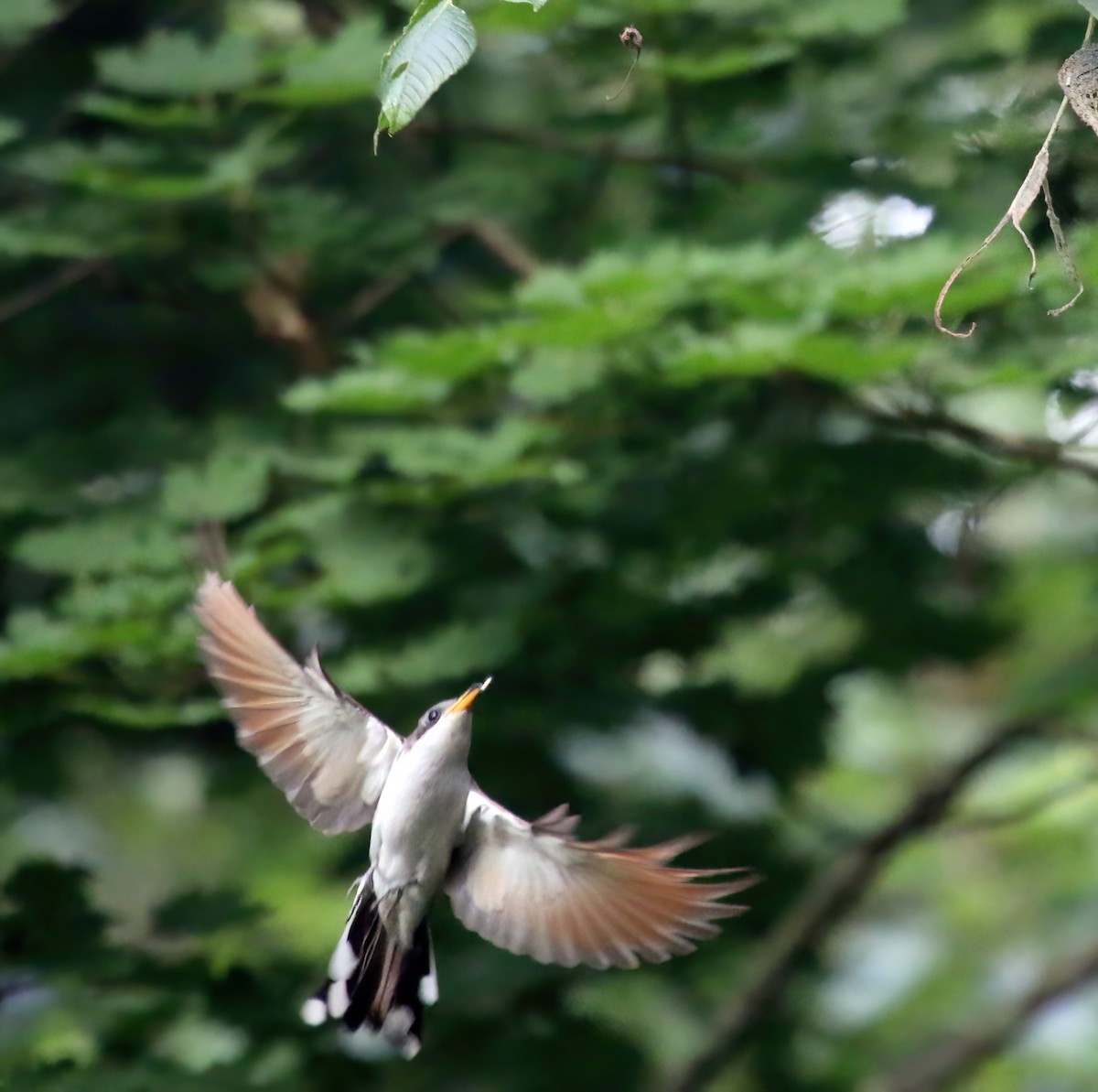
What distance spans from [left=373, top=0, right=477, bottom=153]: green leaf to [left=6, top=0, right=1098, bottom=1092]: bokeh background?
Result: 1632mm

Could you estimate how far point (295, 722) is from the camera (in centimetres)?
263

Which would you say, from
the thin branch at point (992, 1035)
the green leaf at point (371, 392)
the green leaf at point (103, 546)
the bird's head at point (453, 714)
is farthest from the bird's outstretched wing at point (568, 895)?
the thin branch at point (992, 1035)

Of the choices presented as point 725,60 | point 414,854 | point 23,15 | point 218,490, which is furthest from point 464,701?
point 23,15

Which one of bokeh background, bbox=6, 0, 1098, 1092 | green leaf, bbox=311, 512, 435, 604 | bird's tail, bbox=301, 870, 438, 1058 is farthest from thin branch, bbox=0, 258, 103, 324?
bird's tail, bbox=301, 870, 438, 1058

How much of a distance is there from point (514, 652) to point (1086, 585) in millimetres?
2161

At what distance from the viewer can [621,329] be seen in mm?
3324

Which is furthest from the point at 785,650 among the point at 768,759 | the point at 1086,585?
the point at 1086,585

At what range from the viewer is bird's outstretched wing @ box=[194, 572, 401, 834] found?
8.32ft

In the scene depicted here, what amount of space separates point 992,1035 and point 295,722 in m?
3.44

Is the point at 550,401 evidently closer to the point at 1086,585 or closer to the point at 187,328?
the point at 187,328

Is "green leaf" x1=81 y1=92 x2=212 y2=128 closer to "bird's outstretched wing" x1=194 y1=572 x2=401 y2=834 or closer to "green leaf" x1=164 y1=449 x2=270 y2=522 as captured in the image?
"green leaf" x1=164 y1=449 x2=270 y2=522

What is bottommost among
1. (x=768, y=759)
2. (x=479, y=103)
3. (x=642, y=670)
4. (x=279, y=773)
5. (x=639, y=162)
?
(x=279, y=773)

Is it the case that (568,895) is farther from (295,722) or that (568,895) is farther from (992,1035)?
(992,1035)

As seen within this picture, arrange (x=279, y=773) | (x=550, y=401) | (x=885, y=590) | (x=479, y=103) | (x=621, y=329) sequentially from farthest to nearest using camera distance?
(x=479, y=103), (x=885, y=590), (x=550, y=401), (x=621, y=329), (x=279, y=773)
